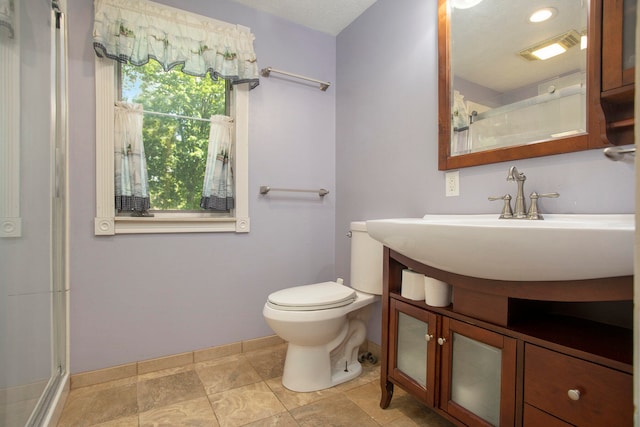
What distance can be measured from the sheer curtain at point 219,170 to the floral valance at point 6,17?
3.11 ft

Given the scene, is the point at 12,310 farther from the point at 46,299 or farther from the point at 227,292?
the point at 227,292

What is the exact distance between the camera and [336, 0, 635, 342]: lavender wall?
1.07 meters

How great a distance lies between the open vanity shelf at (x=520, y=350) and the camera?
0.75 metres

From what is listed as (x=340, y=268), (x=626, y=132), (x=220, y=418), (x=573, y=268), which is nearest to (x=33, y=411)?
(x=220, y=418)

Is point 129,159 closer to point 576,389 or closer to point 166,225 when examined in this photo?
point 166,225

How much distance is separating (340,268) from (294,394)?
35.9 inches

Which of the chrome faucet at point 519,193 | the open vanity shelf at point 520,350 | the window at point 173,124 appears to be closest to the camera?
the open vanity shelf at point 520,350

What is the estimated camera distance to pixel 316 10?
2.02 meters

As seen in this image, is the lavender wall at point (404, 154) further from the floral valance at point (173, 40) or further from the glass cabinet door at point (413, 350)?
the floral valance at point (173, 40)

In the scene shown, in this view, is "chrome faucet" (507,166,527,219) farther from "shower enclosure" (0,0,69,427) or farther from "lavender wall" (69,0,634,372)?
"shower enclosure" (0,0,69,427)

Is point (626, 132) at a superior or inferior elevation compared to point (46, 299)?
superior

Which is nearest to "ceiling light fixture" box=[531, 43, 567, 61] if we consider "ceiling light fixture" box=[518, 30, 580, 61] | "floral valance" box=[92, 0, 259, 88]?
"ceiling light fixture" box=[518, 30, 580, 61]

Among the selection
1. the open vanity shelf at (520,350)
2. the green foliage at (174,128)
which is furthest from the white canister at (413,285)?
the green foliage at (174,128)

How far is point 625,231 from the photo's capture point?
61 cm
